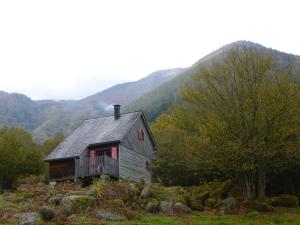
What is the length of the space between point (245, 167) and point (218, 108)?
5.21m

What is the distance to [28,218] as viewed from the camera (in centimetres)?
2497

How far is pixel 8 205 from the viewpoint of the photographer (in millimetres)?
29594

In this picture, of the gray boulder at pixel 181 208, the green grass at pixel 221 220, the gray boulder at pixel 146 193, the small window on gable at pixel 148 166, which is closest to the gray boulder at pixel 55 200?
the gray boulder at pixel 146 193

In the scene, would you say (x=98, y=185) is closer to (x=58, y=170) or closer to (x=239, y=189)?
(x=239, y=189)

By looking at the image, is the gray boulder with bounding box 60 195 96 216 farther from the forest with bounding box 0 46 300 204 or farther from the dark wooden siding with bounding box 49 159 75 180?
the dark wooden siding with bounding box 49 159 75 180

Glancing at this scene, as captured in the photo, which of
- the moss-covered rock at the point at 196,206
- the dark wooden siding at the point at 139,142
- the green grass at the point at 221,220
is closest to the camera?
the green grass at the point at 221,220

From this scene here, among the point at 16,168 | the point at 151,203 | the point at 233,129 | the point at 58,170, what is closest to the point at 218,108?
the point at 233,129

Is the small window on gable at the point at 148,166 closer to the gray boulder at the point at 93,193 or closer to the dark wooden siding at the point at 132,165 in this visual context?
the dark wooden siding at the point at 132,165

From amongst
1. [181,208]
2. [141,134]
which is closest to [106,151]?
[141,134]

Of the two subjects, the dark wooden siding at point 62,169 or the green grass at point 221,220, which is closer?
the green grass at point 221,220

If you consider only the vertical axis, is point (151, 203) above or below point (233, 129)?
below

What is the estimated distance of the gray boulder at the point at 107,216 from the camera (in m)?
26.3

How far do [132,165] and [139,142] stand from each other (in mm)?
2968

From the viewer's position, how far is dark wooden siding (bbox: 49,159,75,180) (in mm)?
46094
